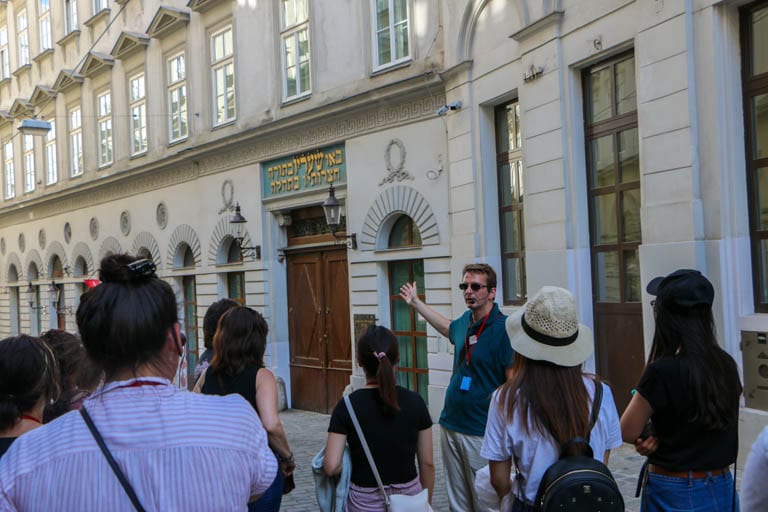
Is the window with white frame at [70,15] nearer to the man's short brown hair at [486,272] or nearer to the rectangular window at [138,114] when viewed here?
the rectangular window at [138,114]

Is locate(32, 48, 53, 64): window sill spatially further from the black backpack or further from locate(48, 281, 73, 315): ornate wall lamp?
the black backpack

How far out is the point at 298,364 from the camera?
15141 mm

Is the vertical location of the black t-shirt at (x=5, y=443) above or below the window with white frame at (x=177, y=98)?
below

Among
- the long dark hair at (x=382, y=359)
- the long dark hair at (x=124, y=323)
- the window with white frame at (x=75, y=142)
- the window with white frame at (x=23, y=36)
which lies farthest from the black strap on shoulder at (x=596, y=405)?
the window with white frame at (x=23, y=36)

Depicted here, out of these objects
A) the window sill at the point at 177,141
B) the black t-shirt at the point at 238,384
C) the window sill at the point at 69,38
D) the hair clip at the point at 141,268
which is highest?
the window sill at the point at 69,38

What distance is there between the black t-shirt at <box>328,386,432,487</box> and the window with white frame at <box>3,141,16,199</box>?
27.7 m

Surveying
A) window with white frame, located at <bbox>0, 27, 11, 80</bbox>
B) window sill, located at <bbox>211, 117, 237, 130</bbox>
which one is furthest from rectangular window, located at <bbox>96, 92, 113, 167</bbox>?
window with white frame, located at <bbox>0, 27, 11, 80</bbox>

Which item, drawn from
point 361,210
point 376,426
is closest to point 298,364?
point 361,210

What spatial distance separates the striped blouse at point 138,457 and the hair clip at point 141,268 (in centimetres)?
29

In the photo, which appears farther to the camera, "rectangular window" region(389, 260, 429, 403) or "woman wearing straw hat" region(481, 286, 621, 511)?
"rectangular window" region(389, 260, 429, 403)

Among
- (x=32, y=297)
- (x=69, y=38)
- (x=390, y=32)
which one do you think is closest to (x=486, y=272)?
(x=390, y=32)

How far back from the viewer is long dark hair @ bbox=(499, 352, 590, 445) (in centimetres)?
297

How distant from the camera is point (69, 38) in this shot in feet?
78.1

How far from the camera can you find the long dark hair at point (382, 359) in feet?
13.7
